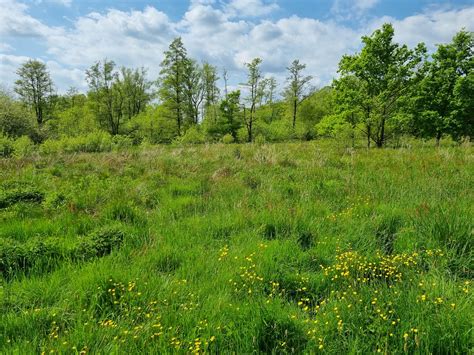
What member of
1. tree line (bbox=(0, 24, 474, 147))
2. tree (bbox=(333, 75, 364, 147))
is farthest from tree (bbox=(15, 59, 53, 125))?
tree (bbox=(333, 75, 364, 147))

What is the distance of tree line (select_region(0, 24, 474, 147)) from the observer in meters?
20.1

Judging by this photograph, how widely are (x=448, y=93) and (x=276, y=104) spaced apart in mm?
35988

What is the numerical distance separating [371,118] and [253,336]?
20.4 meters

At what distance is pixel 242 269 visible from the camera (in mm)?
3312

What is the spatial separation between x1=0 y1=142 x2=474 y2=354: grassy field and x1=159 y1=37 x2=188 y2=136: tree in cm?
3650

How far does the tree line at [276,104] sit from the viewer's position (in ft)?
66.1

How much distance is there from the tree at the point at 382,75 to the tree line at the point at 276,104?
0.22 feet

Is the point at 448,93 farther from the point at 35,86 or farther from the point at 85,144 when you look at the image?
the point at 35,86

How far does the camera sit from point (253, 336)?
2.18 meters

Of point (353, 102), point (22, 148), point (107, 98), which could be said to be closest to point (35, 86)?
point (107, 98)

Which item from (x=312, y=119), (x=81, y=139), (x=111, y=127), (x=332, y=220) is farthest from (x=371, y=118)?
(x=111, y=127)

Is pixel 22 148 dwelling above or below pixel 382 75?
below

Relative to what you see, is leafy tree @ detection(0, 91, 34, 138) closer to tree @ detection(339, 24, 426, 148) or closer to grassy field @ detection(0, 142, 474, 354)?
grassy field @ detection(0, 142, 474, 354)

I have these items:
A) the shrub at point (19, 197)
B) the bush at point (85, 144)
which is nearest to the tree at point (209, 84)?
the bush at point (85, 144)
